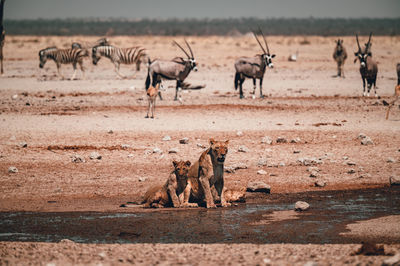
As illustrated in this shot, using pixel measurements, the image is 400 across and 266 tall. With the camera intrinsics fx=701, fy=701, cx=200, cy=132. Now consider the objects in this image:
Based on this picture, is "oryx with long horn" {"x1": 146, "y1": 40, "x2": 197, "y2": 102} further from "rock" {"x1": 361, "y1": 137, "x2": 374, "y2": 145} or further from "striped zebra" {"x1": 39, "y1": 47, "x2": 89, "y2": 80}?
"striped zebra" {"x1": 39, "y1": 47, "x2": 89, "y2": 80}

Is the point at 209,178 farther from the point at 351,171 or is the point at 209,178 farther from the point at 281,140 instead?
the point at 281,140

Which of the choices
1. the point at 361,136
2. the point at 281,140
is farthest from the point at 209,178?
the point at 361,136

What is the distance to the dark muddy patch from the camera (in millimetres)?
8453

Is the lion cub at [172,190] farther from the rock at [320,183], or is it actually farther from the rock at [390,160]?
the rock at [390,160]

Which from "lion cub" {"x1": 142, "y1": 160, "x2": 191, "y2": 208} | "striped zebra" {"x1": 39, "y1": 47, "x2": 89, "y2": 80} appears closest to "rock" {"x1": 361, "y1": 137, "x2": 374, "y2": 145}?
"lion cub" {"x1": 142, "y1": 160, "x2": 191, "y2": 208}

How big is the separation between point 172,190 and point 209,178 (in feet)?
1.95

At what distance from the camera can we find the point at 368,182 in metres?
12.1

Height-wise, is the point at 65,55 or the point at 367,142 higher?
the point at 65,55

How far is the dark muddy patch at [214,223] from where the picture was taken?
8453mm

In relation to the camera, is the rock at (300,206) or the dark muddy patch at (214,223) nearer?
the dark muddy patch at (214,223)

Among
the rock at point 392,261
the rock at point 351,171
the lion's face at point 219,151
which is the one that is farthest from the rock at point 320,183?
the rock at point 392,261

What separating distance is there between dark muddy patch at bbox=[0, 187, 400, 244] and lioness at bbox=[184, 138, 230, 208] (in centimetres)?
27

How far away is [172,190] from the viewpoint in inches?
402

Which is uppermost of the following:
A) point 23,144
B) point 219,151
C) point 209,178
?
point 219,151
